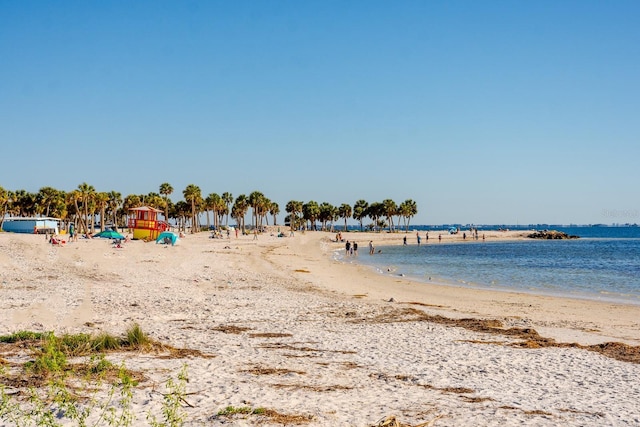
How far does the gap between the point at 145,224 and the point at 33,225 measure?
1081 inches

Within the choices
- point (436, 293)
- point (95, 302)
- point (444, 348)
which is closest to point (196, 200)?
point (436, 293)

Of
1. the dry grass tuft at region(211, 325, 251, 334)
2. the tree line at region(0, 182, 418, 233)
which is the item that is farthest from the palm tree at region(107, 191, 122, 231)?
the dry grass tuft at region(211, 325, 251, 334)

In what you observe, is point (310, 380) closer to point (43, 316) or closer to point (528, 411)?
point (528, 411)

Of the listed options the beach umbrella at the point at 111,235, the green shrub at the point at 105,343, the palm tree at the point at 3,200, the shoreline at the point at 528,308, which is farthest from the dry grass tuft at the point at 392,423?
the palm tree at the point at 3,200

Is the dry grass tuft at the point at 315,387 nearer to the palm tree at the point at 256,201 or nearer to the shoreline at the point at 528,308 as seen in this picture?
the shoreline at the point at 528,308

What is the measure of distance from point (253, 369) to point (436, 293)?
61.8ft

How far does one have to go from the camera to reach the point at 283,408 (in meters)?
7.32

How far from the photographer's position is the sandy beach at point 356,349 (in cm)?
748

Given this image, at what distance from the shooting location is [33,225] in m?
76.1

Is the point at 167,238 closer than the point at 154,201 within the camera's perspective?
Yes

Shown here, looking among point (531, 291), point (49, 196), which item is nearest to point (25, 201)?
point (49, 196)

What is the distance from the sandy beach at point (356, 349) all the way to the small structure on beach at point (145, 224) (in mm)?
35390

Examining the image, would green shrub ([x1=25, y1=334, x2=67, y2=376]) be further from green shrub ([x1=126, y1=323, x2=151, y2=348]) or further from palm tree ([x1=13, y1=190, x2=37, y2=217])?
palm tree ([x1=13, y1=190, x2=37, y2=217])

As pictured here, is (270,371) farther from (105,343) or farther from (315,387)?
(105,343)
